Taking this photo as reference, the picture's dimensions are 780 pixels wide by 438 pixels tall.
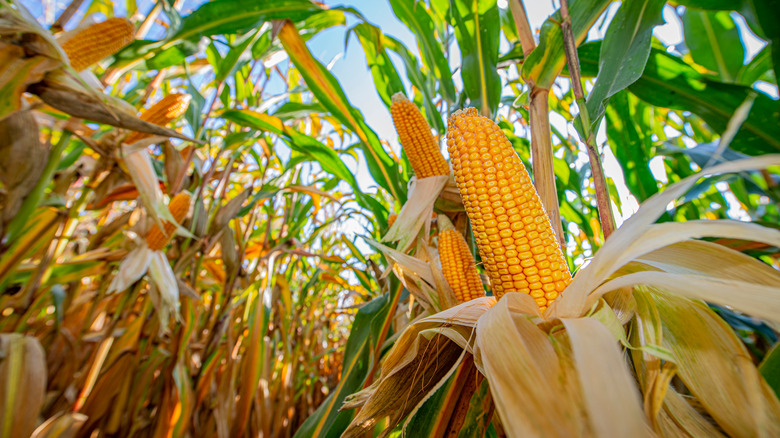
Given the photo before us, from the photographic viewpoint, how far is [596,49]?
1108mm

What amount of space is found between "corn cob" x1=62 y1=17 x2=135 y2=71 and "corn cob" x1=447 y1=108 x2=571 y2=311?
4.76 ft

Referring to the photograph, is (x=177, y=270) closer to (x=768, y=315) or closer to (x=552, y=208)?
(x=552, y=208)

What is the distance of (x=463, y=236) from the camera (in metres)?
1.30

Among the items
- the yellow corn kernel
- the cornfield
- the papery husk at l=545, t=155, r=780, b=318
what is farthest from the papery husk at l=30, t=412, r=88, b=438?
the papery husk at l=545, t=155, r=780, b=318

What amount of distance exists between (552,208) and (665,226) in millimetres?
385

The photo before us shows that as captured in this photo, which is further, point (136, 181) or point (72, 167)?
point (72, 167)

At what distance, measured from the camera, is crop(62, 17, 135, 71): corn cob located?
1.23 m

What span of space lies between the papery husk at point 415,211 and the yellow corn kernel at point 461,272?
161mm

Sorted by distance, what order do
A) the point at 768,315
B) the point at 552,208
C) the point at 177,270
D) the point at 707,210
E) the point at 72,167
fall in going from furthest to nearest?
the point at 707,210 → the point at 177,270 → the point at 72,167 → the point at 552,208 → the point at 768,315

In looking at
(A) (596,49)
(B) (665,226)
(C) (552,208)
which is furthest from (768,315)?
(A) (596,49)

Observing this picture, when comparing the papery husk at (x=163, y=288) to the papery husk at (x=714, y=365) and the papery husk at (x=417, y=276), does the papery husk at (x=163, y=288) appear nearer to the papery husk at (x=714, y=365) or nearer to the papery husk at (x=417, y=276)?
the papery husk at (x=417, y=276)

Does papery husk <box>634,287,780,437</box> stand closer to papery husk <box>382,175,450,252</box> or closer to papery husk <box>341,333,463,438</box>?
papery husk <box>341,333,463,438</box>

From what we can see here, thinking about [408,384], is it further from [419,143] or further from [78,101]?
[78,101]

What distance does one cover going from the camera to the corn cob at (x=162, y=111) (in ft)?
4.89
